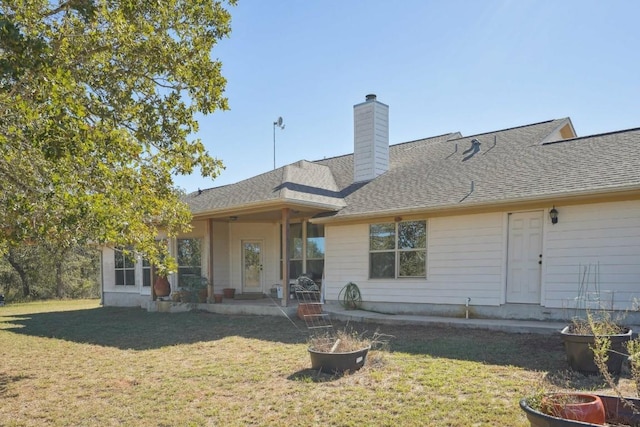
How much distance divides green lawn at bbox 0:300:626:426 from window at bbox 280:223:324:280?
384 cm

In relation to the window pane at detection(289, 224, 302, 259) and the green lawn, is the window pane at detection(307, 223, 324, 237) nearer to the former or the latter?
the window pane at detection(289, 224, 302, 259)

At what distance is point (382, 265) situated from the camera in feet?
33.3

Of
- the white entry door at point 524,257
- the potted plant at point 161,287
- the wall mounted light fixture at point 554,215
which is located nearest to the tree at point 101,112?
the white entry door at point 524,257

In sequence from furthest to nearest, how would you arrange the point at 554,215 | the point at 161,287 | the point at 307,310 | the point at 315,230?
the point at 161,287, the point at 315,230, the point at 307,310, the point at 554,215

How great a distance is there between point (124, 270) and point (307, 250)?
25.8ft

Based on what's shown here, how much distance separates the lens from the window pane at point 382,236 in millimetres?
10008

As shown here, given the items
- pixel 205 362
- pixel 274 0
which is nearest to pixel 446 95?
pixel 274 0

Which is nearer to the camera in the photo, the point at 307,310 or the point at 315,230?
the point at 307,310

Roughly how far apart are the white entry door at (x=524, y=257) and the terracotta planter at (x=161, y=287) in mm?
10248

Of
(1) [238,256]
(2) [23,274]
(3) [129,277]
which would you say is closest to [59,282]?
(2) [23,274]

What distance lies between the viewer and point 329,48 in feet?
35.2

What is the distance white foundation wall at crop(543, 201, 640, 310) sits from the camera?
280 inches

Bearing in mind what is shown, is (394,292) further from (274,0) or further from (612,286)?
(274,0)

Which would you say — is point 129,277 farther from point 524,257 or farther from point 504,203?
point 524,257
